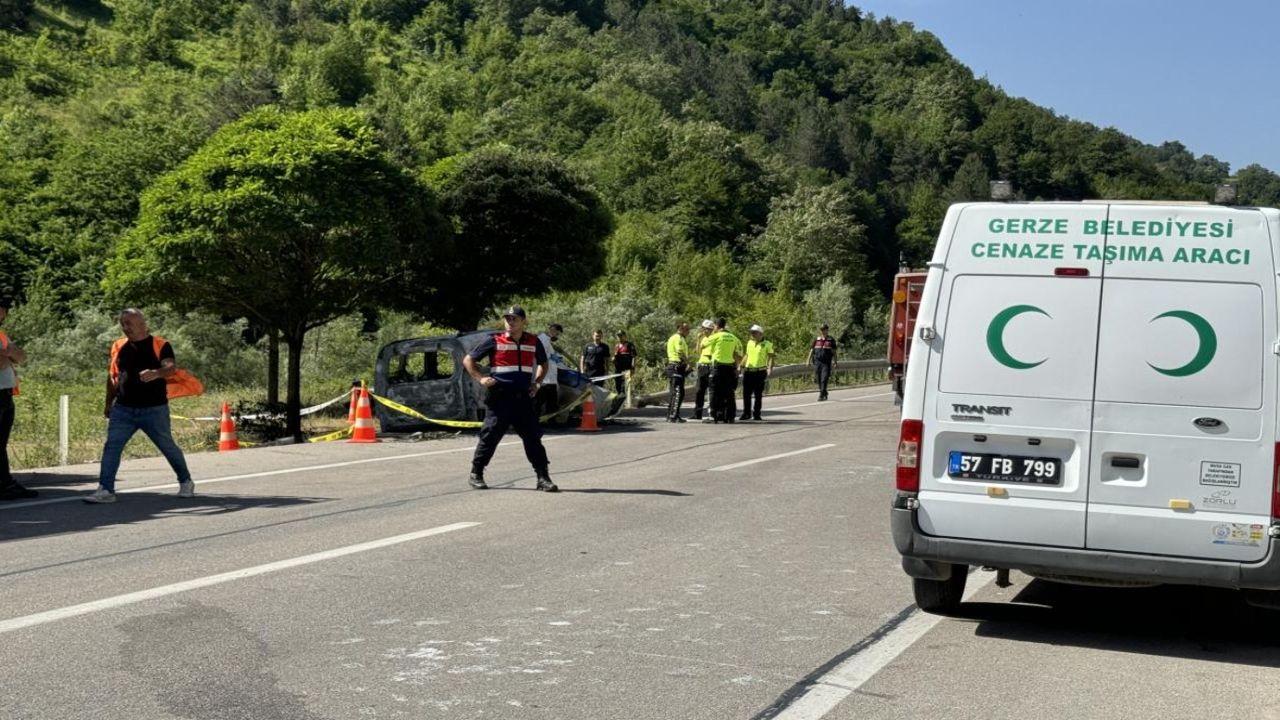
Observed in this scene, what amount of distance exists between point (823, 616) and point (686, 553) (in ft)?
7.06

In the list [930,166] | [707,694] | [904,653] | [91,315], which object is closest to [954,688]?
[904,653]

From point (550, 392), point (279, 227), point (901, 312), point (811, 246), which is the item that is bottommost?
point (550, 392)

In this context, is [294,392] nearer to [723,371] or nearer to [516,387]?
[723,371]

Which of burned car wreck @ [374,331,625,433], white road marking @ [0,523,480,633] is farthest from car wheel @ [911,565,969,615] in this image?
burned car wreck @ [374,331,625,433]

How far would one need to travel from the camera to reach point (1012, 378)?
7195mm

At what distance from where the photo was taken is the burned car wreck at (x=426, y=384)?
21.2 meters

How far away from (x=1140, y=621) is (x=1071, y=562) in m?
1.09

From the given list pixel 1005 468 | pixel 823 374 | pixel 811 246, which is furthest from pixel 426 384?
pixel 811 246

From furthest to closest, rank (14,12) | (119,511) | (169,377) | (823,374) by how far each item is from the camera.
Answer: (14,12), (823,374), (169,377), (119,511)

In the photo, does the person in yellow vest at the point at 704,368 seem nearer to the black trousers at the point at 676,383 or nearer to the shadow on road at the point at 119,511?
the black trousers at the point at 676,383

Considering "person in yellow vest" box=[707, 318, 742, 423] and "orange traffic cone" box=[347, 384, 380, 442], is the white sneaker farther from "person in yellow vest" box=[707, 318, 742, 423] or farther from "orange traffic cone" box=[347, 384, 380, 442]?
"person in yellow vest" box=[707, 318, 742, 423]

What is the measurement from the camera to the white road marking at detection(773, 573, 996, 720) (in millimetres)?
5684

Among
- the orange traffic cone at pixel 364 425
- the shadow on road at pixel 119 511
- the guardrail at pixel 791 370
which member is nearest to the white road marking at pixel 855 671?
the shadow on road at pixel 119 511

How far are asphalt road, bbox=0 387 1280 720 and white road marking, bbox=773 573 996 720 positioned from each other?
0.06ft
